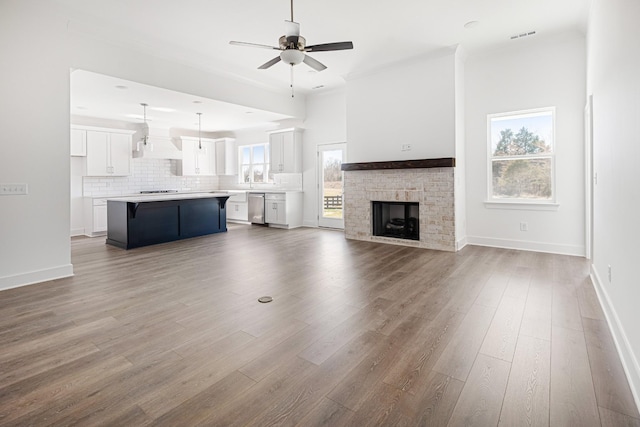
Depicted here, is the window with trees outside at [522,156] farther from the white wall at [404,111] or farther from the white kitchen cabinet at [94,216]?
the white kitchen cabinet at [94,216]

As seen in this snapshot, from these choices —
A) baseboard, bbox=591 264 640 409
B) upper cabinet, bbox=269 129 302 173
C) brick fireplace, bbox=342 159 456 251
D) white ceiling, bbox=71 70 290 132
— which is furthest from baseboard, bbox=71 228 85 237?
baseboard, bbox=591 264 640 409

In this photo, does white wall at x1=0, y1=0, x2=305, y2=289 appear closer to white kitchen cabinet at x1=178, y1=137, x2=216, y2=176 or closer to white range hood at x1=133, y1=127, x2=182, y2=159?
white range hood at x1=133, y1=127, x2=182, y2=159

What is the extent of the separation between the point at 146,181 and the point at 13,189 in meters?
5.48

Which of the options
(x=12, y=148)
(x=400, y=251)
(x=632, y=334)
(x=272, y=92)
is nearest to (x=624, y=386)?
(x=632, y=334)

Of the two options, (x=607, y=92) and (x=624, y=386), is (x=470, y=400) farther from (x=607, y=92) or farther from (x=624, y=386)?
(x=607, y=92)

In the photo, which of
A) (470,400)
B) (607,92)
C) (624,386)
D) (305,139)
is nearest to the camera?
(470,400)

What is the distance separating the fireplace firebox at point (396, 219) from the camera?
612 cm

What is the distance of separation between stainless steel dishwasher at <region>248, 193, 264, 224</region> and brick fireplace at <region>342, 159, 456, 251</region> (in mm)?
2849

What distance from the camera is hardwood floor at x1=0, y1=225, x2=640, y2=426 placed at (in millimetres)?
1653

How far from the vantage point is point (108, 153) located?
25.9 ft

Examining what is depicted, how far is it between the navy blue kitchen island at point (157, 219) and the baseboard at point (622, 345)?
21.0ft

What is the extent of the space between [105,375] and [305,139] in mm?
7085

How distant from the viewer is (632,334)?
194 centimetres

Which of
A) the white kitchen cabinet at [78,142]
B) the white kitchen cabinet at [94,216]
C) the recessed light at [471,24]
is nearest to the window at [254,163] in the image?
the white kitchen cabinet at [94,216]
